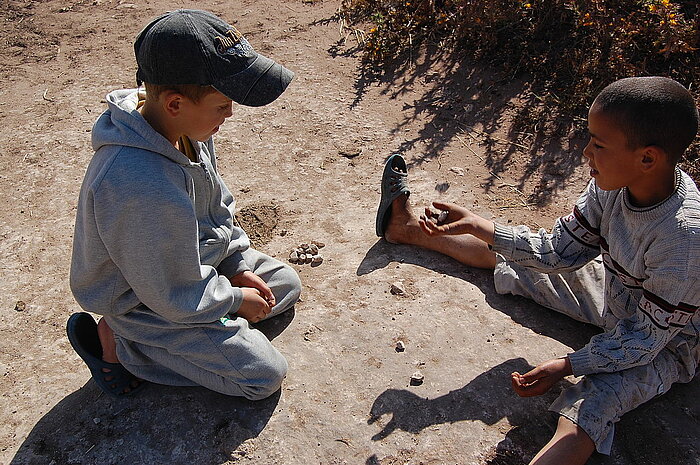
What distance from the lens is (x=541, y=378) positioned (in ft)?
8.84

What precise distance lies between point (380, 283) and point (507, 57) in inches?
110

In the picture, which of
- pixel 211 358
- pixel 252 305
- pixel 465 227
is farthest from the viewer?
pixel 465 227

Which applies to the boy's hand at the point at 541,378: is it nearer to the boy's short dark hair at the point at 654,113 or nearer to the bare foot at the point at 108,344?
the boy's short dark hair at the point at 654,113

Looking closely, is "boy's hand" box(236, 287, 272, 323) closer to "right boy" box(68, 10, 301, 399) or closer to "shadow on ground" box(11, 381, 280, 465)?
"right boy" box(68, 10, 301, 399)

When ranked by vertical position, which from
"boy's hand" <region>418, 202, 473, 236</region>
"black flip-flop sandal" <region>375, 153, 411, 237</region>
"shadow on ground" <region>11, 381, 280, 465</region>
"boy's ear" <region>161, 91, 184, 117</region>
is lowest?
"shadow on ground" <region>11, 381, 280, 465</region>

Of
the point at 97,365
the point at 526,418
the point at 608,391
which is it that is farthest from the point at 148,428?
the point at 608,391

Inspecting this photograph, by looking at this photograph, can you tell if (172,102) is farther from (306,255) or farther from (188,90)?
(306,255)

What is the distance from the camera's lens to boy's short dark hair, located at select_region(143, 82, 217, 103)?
239 cm

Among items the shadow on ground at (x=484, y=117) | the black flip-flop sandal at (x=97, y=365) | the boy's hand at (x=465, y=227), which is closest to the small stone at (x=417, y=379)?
the boy's hand at (x=465, y=227)

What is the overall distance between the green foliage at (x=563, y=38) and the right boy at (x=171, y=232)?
3100 mm

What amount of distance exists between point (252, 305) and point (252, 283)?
8.1 inches

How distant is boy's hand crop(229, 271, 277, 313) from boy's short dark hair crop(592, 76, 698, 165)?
167 cm

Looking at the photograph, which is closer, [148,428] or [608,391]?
[608,391]

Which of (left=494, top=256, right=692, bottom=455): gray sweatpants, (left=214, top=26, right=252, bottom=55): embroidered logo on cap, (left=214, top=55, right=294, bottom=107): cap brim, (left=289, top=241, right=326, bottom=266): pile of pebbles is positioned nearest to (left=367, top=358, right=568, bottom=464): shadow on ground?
(left=494, top=256, right=692, bottom=455): gray sweatpants
